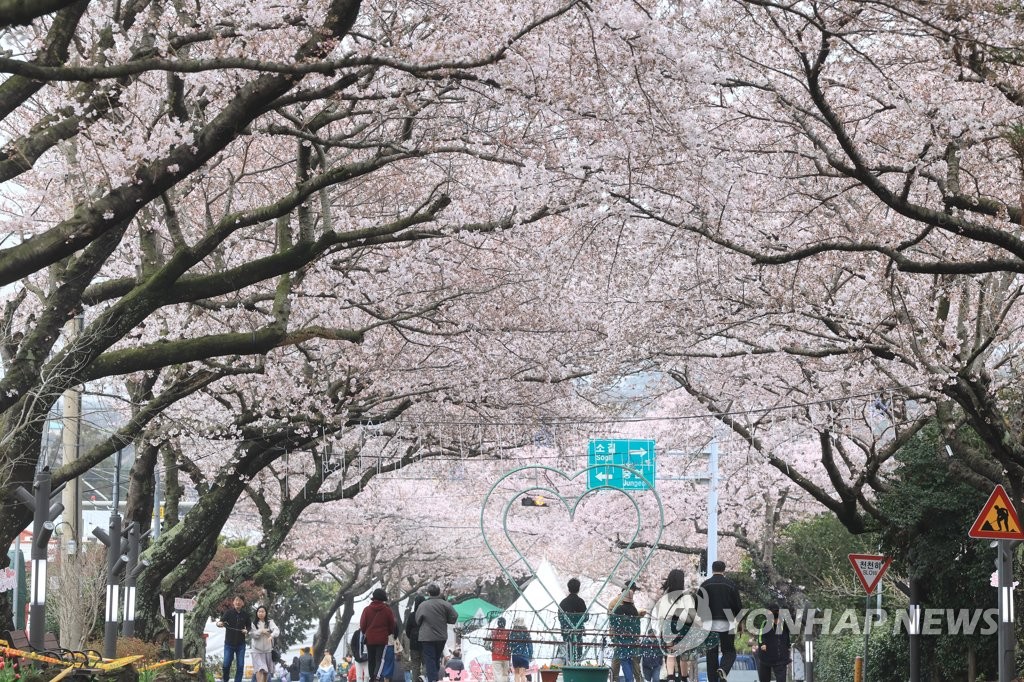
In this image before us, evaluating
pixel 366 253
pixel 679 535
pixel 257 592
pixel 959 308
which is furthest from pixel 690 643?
pixel 257 592

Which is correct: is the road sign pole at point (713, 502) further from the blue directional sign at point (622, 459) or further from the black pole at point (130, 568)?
the black pole at point (130, 568)

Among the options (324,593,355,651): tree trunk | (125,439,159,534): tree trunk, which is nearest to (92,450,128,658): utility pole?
(125,439,159,534): tree trunk

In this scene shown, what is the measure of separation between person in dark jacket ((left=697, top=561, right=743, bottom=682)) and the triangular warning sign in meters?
2.76

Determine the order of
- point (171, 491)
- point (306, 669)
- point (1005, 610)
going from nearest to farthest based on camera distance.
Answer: point (1005, 610)
point (171, 491)
point (306, 669)

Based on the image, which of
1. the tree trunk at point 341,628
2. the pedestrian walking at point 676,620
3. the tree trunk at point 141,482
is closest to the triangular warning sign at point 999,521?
the pedestrian walking at point 676,620

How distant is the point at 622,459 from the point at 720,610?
12.1 meters

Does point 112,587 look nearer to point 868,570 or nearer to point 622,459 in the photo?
point 868,570

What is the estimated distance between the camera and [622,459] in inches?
1062

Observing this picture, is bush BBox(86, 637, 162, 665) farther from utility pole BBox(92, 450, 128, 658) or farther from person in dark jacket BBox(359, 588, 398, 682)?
person in dark jacket BBox(359, 588, 398, 682)

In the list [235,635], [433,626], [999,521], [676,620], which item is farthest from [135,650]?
[999,521]

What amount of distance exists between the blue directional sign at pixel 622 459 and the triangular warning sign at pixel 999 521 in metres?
12.5

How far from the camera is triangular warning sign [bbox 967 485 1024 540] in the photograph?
13.6 m

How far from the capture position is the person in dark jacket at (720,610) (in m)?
14.8

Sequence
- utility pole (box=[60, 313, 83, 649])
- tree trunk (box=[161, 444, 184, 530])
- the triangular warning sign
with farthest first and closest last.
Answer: tree trunk (box=[161, 444, 184, 530]) < utility pole (box=[60, 313, 83, 649]) < the triangular warning sign
